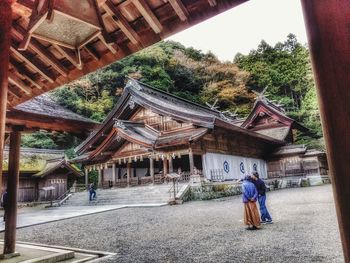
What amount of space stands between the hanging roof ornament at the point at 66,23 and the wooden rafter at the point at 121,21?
193 mm

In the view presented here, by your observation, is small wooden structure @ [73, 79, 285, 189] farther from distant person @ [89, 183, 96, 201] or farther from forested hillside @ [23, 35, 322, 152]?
forested hillside @ [23, 35, 322, 152]

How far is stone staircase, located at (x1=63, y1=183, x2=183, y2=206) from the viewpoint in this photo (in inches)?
657

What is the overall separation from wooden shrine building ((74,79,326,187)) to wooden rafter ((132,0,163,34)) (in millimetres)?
13844

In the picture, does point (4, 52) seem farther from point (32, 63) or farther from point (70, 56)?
point (32, 63)

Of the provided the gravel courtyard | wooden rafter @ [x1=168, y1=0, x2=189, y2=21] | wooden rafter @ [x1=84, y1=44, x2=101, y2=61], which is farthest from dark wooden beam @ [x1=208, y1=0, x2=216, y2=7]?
the gravel courtyard

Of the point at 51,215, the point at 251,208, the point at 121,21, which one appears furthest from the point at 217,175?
the point at 121,21

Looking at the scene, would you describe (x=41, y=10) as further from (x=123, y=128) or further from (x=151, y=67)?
(x=151, y=67)

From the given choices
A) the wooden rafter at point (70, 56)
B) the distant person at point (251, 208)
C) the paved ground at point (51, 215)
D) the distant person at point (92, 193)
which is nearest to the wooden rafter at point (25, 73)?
the wooden rafter at point (70, 56)

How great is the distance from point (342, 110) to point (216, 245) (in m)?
4.68

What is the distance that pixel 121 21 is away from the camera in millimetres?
3191

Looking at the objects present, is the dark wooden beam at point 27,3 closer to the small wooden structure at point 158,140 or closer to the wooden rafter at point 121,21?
the wooden rafter at point 121,21

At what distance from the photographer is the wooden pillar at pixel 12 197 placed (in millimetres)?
5418

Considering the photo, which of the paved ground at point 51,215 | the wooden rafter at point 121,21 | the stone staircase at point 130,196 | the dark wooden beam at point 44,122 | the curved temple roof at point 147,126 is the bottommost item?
the paved ground at point 51,215

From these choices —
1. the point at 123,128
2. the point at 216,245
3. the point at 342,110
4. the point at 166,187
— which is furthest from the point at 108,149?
the point at 342,110
